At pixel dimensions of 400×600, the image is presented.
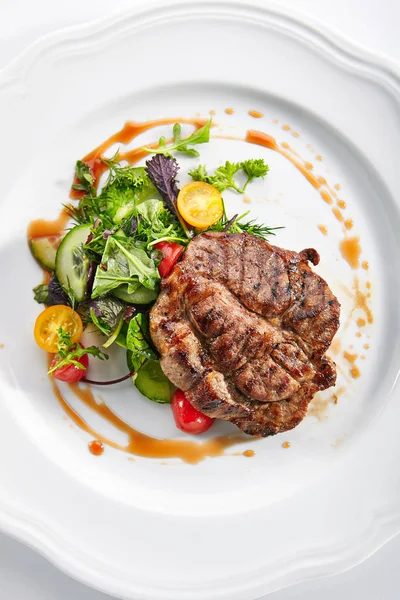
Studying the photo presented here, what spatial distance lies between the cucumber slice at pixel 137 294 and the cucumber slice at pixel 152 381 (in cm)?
70

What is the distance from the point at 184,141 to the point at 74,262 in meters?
1.85

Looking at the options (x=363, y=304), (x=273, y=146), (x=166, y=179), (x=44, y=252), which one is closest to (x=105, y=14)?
(x=166, y=179)

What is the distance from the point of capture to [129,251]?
18.2 feet

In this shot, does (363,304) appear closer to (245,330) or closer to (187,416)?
(245,330)

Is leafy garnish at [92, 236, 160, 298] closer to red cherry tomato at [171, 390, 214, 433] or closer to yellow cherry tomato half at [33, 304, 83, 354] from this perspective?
yellow cherry tomato half at [33, 304, 83, 354]

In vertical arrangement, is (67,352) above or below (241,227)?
below

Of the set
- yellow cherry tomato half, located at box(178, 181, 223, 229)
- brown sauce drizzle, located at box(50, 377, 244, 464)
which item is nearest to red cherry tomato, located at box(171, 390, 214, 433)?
brown sauce drizzle, located at box(50, 377, 244, 464)

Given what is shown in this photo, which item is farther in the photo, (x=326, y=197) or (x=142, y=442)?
(x=326, y=197)

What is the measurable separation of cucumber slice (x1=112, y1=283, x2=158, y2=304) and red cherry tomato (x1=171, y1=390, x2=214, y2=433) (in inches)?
42.2

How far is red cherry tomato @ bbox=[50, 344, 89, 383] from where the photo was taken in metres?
5.79

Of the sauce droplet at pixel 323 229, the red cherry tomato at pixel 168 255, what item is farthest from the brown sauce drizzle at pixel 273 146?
the red cherry tomato at pixel 168 255

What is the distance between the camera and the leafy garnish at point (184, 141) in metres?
6.17

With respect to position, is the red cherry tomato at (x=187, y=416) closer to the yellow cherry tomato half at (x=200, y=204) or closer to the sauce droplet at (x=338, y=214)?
the yellow cherry tomato half at (x=200, y=204)

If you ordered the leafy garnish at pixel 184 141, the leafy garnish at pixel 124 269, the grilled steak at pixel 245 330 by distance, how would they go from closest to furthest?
the grilled steak at pixel 245 330, the leafy garnish at pixel 124 269, the leafy garnish at pixel 184 141
